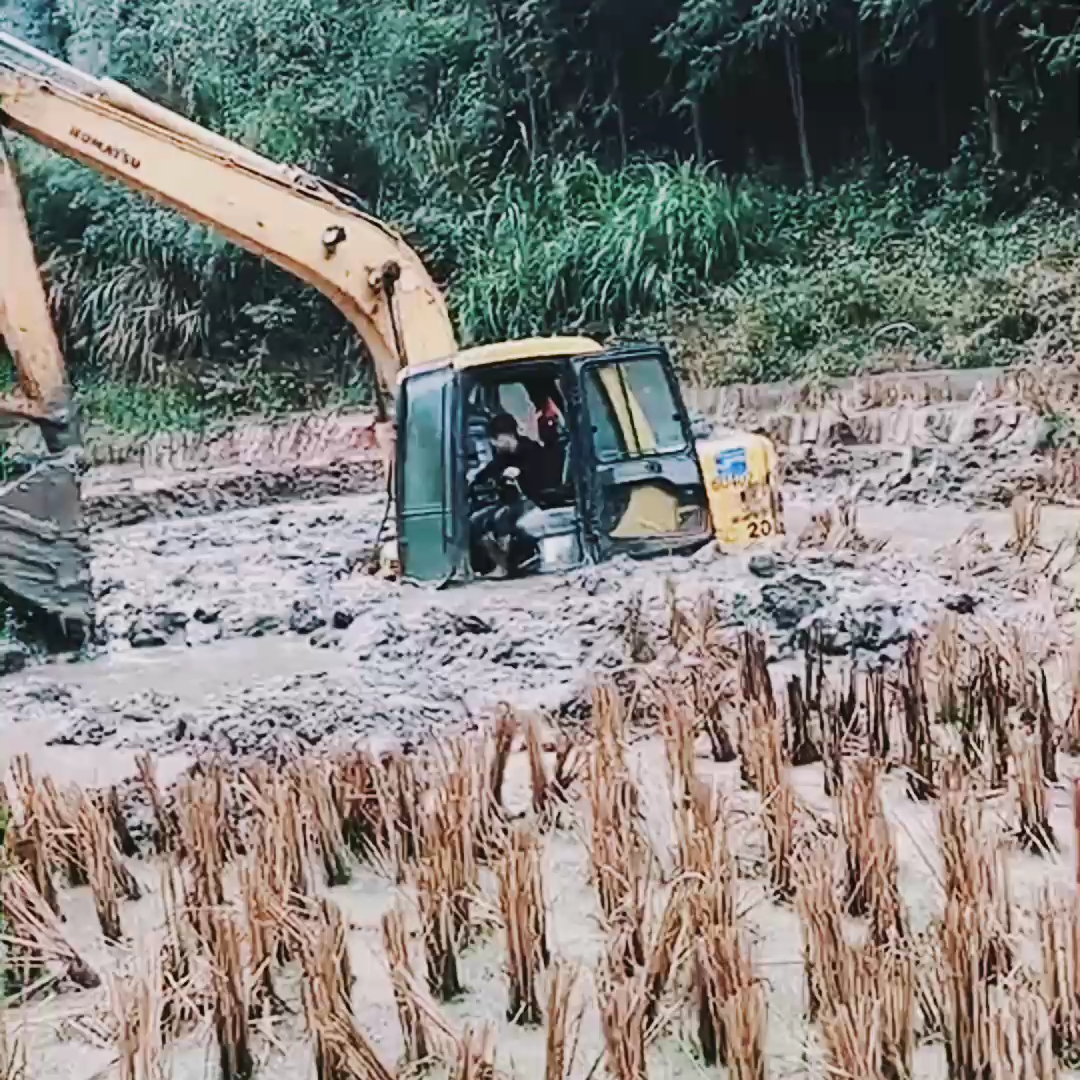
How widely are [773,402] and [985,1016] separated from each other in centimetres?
863

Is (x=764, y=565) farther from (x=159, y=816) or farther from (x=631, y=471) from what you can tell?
(x=159, y=816)

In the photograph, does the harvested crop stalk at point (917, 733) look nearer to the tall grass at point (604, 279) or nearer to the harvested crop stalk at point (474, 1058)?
the harvested crop stalk at point (474, 1058)

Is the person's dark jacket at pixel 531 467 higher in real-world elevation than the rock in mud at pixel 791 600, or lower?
higher

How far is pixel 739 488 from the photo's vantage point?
569cm

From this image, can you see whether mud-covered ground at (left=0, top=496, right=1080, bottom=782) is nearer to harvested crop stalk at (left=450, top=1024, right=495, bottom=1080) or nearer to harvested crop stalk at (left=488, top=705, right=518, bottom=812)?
harvested crop stalk at (left=488, top=705, right=518, bottom=812)

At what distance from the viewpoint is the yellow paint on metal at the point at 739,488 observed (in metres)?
5.64

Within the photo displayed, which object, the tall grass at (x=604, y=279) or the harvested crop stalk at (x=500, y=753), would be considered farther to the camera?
the tall grass at (x=604, y=279)

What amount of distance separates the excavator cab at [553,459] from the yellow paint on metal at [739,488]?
67 mm

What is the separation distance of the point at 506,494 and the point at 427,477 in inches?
10.3

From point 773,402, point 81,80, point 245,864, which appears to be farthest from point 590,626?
point 773,402

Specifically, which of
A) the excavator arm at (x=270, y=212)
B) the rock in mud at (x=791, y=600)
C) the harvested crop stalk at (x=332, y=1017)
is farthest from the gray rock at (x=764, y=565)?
the harvested crop stalk at (x=332, y=1017)

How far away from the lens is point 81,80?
6.57 m

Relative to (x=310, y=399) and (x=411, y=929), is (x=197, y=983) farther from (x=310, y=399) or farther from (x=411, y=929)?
(x=310, y=399)

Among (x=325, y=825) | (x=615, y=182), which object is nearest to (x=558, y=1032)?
(x=325, y=825)
